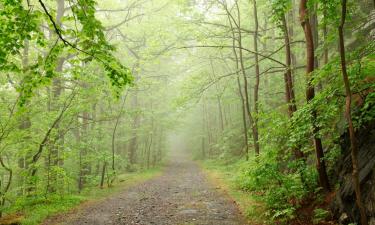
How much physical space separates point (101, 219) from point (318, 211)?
→ 6.32 meters

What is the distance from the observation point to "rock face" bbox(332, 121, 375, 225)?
5238 millimetres

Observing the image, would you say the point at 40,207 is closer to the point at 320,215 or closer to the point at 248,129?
the point at 248,129

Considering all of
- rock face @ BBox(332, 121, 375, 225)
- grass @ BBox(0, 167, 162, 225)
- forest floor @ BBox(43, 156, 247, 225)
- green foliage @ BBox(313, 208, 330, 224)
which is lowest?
forest floor @ BBox(43, 156, 247, 225)

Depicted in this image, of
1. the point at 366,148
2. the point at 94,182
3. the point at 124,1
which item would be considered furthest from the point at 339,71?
the point at 124,1

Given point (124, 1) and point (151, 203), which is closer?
point (151, 203)

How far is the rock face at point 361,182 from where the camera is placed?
17.2 feet

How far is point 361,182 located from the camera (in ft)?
18.4

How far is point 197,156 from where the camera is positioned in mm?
40562

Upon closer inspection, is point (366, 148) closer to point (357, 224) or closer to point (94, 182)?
point (357, 224)

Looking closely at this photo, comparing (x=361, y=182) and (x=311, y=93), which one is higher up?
(x=311, y=93)

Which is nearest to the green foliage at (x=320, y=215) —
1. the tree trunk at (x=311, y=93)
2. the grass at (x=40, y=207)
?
the tree trunk at (x=311, y=93)

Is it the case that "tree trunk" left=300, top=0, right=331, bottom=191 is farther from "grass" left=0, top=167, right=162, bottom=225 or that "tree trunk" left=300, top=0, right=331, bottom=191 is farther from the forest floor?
"grass" left=0, top=167, right=162, bottom=225

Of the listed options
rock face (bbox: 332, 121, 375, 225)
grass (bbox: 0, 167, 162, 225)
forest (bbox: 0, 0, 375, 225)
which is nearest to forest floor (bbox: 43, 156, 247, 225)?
forest (bbox: 0, 0, 375, 225)

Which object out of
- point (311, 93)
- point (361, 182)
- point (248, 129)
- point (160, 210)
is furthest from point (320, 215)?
point (248, 129)
